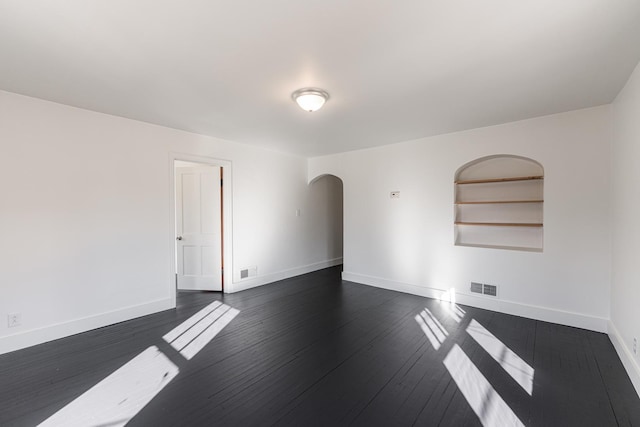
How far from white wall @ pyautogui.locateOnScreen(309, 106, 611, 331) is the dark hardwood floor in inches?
19.1

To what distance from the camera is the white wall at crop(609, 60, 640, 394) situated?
226 centimetres

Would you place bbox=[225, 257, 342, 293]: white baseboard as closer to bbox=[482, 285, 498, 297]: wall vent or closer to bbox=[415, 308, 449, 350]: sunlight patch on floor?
bbox=[415, 308, 449, 350]: sunlight patch on floor

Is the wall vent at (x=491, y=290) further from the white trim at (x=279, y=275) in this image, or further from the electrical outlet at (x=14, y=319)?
the electrical outlet at (x=14, y=319)

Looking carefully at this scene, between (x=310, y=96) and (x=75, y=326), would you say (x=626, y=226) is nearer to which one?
(x=310, y=96)

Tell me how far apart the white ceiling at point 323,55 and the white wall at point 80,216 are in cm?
35

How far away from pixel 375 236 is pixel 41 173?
4.60 metres

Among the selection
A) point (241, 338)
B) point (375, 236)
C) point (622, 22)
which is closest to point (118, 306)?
point (241, 338)

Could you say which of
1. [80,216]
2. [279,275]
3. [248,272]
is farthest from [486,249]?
[80,216]

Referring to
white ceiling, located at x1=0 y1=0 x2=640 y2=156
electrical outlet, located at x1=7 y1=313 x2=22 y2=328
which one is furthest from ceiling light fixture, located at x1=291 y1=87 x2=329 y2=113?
electrical outlet, located at x1=7 y1=313 x2=22 y2=328

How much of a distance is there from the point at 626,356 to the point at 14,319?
5731mm

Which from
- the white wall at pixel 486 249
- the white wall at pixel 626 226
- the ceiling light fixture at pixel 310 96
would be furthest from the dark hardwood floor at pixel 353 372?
the ceiling light fixture at pixel 310 96

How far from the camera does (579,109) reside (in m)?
3.24

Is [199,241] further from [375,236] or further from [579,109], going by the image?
[579,109]

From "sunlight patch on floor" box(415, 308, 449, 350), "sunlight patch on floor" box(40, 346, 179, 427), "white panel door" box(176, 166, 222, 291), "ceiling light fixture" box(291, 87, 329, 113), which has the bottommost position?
"sunlight patch on floor" box(40, 346, 179, 427)
